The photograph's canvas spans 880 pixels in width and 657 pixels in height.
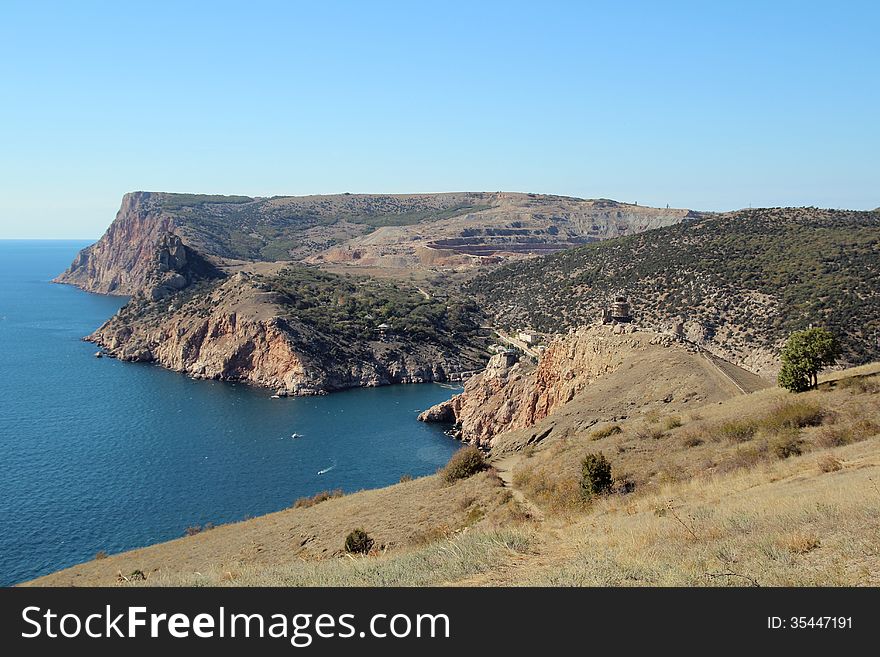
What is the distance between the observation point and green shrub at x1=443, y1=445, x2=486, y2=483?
26.0m

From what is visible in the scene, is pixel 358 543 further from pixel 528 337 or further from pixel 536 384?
pixel 528 337

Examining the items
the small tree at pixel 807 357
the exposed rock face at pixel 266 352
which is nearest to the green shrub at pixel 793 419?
the small tree at pixel 807 357

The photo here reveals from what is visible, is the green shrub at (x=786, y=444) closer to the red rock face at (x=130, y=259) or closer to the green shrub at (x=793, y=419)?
the green shrub at (x=793, y=419)

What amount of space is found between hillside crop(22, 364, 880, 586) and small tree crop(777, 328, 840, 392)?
643 mm

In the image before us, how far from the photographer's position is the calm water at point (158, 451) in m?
40.4

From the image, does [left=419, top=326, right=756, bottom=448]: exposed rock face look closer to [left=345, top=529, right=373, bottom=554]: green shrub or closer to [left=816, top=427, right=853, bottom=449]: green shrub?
[left=816, top=427, right=853, bottom=449]: green shrub

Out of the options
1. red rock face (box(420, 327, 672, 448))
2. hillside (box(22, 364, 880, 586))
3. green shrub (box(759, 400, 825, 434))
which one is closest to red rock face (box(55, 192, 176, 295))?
red rock face (box(420, 327, 672, 448))

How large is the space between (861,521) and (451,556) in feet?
22.5

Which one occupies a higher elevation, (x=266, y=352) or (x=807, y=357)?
(x=807, y=357)

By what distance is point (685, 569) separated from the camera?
9.80 m

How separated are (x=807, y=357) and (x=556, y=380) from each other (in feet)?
71.9

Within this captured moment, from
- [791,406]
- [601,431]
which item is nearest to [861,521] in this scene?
[791,406]

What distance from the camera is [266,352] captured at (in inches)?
3457

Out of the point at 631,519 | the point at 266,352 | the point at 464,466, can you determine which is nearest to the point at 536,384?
the point at 464,466
